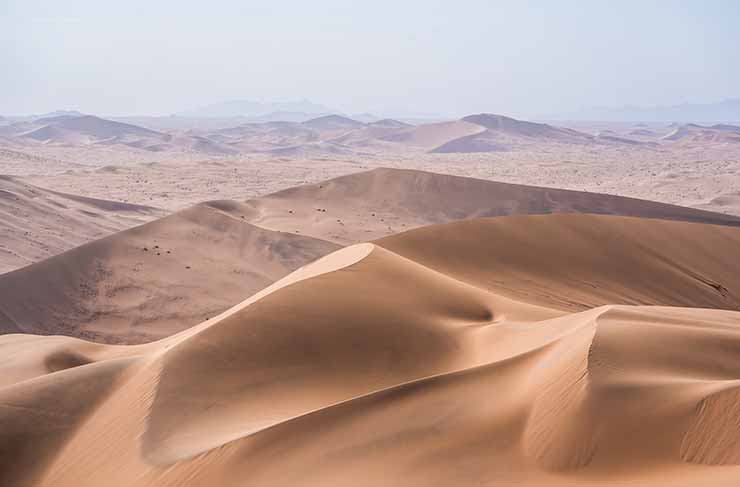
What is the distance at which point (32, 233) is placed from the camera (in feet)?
58.9

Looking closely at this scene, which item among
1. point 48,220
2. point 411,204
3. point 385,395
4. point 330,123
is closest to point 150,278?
point 48,220

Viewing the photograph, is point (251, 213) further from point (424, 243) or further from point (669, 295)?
point (669, 295)

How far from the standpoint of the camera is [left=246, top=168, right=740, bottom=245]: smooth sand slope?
71.1 feet

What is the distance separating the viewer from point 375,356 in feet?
22.2

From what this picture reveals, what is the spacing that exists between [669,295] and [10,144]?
6460 centimetres

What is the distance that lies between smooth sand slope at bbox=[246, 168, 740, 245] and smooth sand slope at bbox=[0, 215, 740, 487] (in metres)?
12.2

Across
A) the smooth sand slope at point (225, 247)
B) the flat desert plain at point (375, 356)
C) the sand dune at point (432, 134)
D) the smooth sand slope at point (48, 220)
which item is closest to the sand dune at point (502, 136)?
the sand dune at point (432, 134)

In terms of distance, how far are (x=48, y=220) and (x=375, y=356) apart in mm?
15770

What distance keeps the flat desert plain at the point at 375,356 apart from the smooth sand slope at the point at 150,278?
0.18ft

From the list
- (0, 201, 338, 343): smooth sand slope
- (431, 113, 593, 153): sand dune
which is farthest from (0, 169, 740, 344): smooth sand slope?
(431, 113, 593, 153): sand dune

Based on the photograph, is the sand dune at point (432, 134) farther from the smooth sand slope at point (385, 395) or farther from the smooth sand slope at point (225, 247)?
the smooth sand slope at point (385, 395)

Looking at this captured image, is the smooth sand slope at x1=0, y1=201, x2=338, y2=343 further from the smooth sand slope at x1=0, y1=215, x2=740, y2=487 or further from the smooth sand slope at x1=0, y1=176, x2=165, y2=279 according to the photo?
the smooth sand slope at x1=0, y1=215, x2=740, y2=487

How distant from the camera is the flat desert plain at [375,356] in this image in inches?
181

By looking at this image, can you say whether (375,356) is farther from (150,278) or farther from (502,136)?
(502,136)
